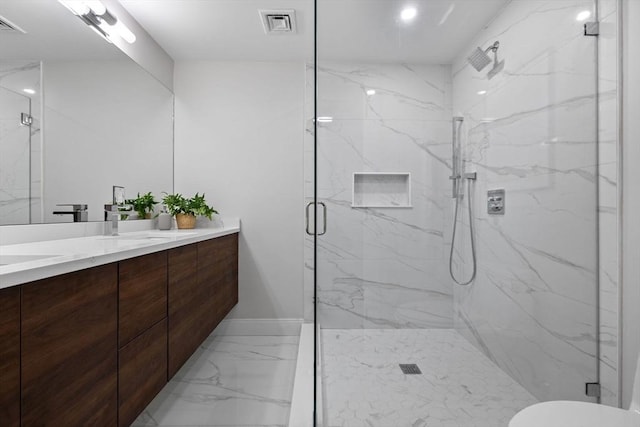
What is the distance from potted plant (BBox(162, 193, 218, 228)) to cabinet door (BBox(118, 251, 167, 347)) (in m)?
1.25

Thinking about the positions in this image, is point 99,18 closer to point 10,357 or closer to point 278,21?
point 278,21

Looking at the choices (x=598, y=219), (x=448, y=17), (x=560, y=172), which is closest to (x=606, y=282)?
(x=598, y=219)

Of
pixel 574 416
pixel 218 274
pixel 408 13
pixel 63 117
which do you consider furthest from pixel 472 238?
pixel 63 117

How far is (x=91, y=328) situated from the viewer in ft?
3.51

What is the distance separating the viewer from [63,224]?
5.89 feet

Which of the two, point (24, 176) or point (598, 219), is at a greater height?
point (24, 176)

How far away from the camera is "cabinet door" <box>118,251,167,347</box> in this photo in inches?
49.1

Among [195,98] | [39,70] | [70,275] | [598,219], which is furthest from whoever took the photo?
[195,98]

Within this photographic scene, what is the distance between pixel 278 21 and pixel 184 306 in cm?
191

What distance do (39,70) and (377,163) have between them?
160 centimetres

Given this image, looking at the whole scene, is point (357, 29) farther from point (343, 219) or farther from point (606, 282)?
point (606, 282)

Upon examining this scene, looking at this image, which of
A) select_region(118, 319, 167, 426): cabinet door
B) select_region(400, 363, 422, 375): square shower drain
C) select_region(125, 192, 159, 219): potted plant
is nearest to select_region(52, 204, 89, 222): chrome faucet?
select_region(125, 192, 159, 219): potted plant

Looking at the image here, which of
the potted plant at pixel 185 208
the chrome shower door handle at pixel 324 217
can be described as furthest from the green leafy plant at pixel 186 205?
the chrome shower door handle at pixel 324 217

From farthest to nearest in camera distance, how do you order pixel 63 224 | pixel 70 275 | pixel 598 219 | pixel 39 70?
pixel 63 224 < pixel 39 70 < pixel 598 219 < pixel 70 275
